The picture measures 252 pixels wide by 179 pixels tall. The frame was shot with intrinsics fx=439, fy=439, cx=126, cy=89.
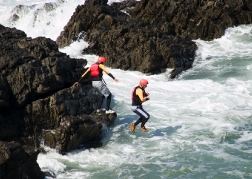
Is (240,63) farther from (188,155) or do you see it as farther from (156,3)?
(188,155)

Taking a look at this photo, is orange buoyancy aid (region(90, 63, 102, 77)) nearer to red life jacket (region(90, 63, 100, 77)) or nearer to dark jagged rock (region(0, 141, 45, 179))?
red life jacket (region(90, 63, 100, 77))

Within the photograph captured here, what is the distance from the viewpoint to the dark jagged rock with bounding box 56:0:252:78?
2217cm

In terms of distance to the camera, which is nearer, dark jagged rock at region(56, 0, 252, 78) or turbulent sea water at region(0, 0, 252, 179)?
turbulent sea water at region(0, 0, 252, 179)

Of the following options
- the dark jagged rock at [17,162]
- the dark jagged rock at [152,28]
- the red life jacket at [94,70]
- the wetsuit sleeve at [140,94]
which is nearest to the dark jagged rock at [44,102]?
the red life jacket at [94,70]

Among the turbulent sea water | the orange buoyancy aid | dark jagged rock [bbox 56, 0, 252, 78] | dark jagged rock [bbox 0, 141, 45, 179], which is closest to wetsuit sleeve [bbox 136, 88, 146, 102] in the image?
the turbulent sea water

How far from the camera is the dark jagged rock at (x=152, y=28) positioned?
22.2 m

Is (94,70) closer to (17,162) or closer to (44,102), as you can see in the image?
(44,102)

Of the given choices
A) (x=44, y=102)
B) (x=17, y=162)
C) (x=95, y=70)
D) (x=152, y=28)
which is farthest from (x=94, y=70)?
(x=152, y=28)

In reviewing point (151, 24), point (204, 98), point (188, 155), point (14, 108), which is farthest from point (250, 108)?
point (151, 24)

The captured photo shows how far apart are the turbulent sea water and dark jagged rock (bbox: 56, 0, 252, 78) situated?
0.71 m

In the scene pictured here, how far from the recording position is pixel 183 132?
1432 cm

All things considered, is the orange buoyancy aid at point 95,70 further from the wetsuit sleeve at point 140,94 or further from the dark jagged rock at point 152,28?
the dark jagged rock at point 152,28

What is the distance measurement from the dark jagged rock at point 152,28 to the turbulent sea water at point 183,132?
2.33 ft

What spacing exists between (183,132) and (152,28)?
1107 cm
